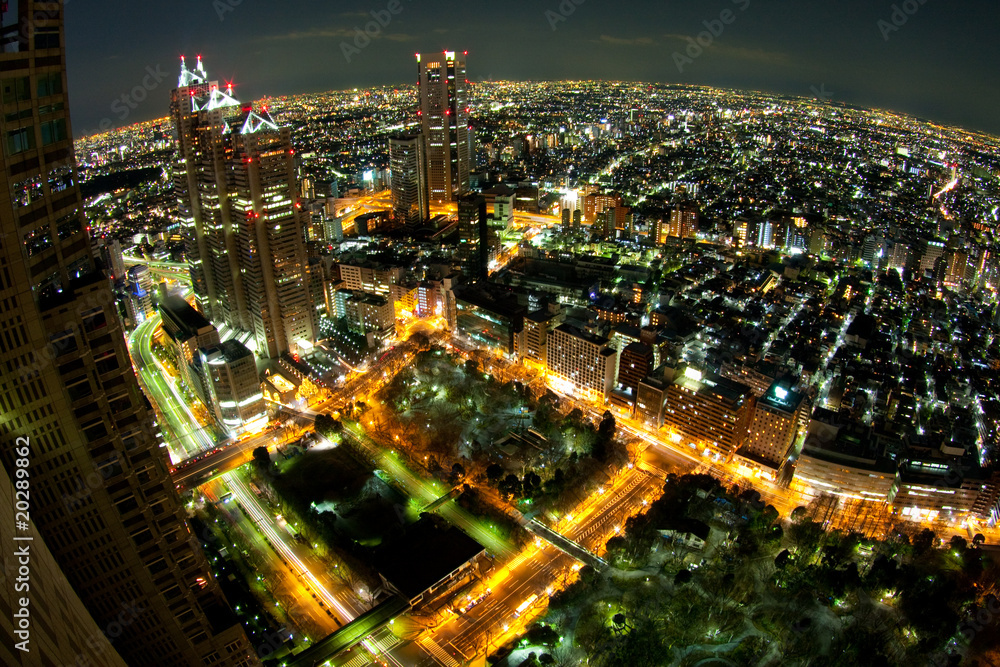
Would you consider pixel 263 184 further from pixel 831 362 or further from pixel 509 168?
pixel 509 168

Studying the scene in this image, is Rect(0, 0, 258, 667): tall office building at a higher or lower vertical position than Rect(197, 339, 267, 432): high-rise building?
higher

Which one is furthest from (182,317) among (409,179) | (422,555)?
(409,179)

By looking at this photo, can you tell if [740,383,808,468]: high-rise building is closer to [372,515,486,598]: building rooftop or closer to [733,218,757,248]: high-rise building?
[372,515,486,598]: building rooftop

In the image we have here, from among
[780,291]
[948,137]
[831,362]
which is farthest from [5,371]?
[948,137]

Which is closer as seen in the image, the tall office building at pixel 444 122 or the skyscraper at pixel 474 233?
the skyscraper at pixel 474 233

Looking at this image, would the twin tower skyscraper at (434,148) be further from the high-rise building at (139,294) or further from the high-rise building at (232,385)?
the high-rise building at (232,385)

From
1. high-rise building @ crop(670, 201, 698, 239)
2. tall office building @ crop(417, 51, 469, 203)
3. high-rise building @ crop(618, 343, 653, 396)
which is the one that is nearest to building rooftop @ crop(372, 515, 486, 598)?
high-rise building @ crop(618, 343, 653, 396)

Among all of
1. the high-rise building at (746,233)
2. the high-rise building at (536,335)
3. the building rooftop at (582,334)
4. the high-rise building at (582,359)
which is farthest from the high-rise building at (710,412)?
the high-rise building at (746,233)
